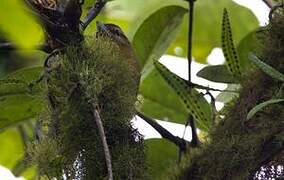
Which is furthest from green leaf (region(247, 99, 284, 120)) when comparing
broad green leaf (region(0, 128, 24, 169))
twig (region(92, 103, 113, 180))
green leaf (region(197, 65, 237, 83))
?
broad green leaf (region(0, 128, 24, 169))

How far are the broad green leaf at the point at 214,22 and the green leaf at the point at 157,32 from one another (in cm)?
24

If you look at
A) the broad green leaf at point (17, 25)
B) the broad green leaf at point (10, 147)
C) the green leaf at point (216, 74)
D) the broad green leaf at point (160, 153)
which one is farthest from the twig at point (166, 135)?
the broad green leaf at point (17, 25)

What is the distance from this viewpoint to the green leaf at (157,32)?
1.27m

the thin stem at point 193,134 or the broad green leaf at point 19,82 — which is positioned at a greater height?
the broad green leaf at point 19,82

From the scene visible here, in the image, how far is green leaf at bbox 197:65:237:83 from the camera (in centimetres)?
120

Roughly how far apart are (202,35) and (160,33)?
0.32 m

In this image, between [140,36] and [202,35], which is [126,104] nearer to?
[140,36]

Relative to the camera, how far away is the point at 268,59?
0.98 m

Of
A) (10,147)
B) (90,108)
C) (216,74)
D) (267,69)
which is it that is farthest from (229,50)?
(10,147)

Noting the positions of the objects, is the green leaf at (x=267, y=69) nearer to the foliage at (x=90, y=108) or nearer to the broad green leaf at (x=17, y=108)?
the foliage at (x=90, y=108)

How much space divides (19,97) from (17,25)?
2.35ft

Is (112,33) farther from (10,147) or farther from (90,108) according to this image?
(10,147)

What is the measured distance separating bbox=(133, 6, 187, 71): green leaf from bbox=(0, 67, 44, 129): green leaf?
238 mm

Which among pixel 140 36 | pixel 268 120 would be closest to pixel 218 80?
pixel 140 36
